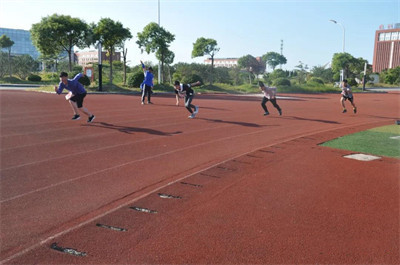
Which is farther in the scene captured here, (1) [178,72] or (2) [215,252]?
(1) [178,72]

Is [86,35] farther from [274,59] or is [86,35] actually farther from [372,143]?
[274,59]

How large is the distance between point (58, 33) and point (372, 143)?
25.8 meters

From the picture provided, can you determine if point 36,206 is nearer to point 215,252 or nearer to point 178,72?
point 215,252

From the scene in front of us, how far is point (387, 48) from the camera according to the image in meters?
127

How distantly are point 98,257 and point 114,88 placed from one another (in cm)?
2499

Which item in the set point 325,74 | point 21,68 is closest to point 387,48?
point 325,74

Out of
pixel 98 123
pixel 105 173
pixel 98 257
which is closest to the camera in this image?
pixel 98 257

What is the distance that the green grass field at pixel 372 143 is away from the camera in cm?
869

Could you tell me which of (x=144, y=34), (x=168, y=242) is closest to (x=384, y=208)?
(x=168, y=242)

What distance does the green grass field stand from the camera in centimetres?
869

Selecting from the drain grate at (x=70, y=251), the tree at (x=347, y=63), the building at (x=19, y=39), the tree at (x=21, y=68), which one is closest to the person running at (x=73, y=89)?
the drain grate at (x=70, y=251)

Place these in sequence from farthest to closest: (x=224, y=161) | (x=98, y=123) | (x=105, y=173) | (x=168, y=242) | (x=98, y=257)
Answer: (x=98, y=123) → (x=224, y=161) → (x=105, y=173) → (x=168, y=242) → (x=98, y=257)

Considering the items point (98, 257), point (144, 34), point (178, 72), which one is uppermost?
point (144, 34)

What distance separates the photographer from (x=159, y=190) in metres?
5.51
